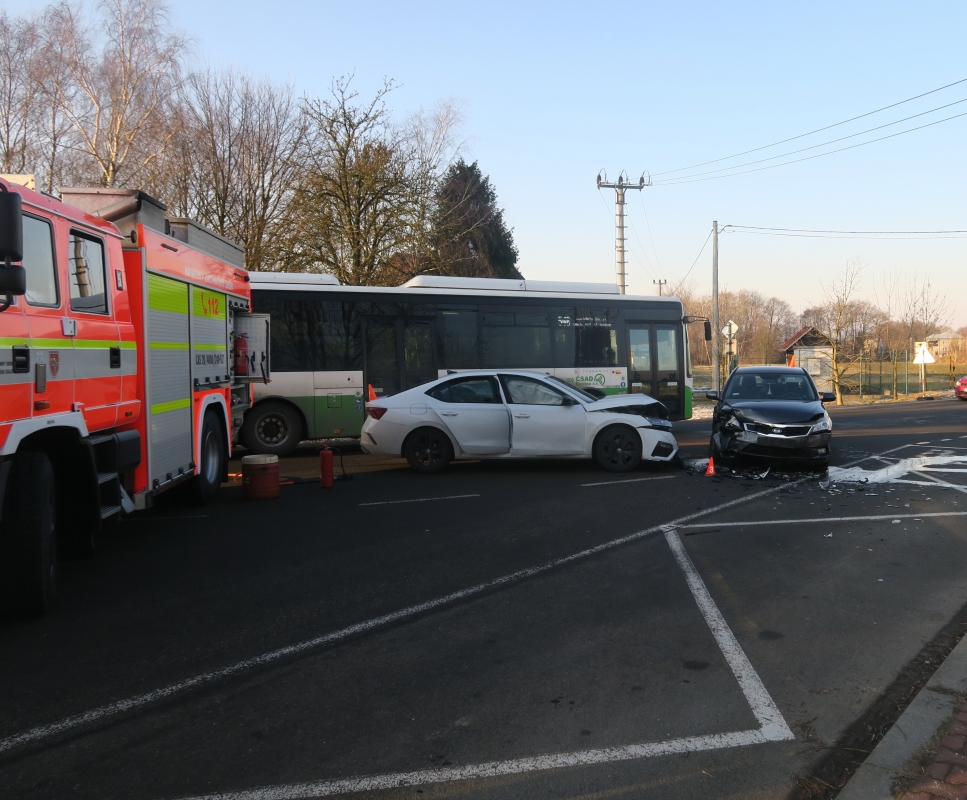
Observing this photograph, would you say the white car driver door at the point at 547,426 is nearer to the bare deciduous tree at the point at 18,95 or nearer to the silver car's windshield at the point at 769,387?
the silver car's windshield at the point at 769,387

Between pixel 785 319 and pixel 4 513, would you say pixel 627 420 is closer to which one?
pixel 4 513

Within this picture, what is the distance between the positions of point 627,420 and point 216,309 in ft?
19.3

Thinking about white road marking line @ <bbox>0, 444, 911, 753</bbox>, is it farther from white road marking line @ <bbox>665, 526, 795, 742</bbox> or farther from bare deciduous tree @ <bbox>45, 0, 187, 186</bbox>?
bare deciduous tree @ <bbox>45, 0, 187, 186</bbox>

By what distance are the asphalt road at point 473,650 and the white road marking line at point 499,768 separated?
13 mm

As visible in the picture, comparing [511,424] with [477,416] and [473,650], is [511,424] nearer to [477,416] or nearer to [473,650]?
[477,416]

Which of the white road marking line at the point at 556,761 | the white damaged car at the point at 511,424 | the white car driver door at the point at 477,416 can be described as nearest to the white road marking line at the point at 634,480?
the white damaged car at the point at 511,424

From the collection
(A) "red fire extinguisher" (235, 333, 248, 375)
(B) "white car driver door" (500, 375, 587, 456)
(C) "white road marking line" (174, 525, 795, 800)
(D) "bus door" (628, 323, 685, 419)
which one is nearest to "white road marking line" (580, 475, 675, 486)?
(B) "white car driver door" (500, 375, 587, 456)

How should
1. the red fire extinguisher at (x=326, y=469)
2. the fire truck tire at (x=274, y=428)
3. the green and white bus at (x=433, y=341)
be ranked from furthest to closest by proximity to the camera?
the green and white bus at (x=433, y=341), the fire truck tire at (x=274, y=428), the red fire extinguisher at (x=326, y=469)

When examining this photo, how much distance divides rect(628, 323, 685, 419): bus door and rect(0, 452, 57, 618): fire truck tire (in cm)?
1353

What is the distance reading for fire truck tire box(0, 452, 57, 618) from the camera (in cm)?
533

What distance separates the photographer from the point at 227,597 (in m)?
6.12

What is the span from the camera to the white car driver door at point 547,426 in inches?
478

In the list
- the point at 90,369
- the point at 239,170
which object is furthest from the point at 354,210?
the point at 90,369

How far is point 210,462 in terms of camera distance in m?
10.2
